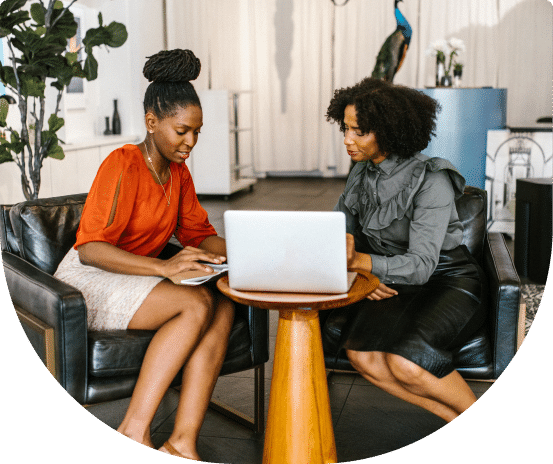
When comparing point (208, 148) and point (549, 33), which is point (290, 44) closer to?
point (208, 148)

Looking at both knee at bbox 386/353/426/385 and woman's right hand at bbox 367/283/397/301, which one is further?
woman's right hand at bbox 367/283/397/301

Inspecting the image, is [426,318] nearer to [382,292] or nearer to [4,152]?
[382,292]

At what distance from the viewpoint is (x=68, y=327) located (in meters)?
1.78

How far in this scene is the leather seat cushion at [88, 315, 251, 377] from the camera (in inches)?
72.1

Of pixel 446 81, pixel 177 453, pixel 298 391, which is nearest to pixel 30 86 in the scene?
pixel 177 453

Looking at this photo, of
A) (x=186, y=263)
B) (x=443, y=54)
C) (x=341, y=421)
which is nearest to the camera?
(x=186, y=263)

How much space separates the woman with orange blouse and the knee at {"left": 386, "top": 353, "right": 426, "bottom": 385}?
51cm

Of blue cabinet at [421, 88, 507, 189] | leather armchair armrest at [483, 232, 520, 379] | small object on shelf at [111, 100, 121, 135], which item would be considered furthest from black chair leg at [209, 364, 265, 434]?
small object on shelf at [111, 100, 121, 135]

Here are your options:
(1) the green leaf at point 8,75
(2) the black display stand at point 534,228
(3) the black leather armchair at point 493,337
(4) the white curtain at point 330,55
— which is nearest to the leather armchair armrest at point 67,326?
(3) the black leather armchair at point 493,337

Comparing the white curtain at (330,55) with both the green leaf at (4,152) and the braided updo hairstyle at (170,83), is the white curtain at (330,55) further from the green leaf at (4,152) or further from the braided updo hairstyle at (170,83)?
the braided updo hairstyle at (170,83)

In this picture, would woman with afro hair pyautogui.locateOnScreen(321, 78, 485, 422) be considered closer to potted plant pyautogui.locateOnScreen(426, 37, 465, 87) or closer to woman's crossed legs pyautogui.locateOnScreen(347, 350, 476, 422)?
woman's crossed legs pyautogui.locateOnScreen(347, 350, 476, 422)

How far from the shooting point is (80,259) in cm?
197

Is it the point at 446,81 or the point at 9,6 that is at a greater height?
the point at 9,6

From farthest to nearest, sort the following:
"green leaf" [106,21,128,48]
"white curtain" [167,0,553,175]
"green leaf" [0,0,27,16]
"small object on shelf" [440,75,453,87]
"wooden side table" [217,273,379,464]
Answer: "white curtain" [167,0,553,175] → "small object on shelf" [440,75,453,87] → "green leaf" [106,21,128,48] → "green leaf" [0,0,27,16] → "wooden side table" [217,273,379,464]
